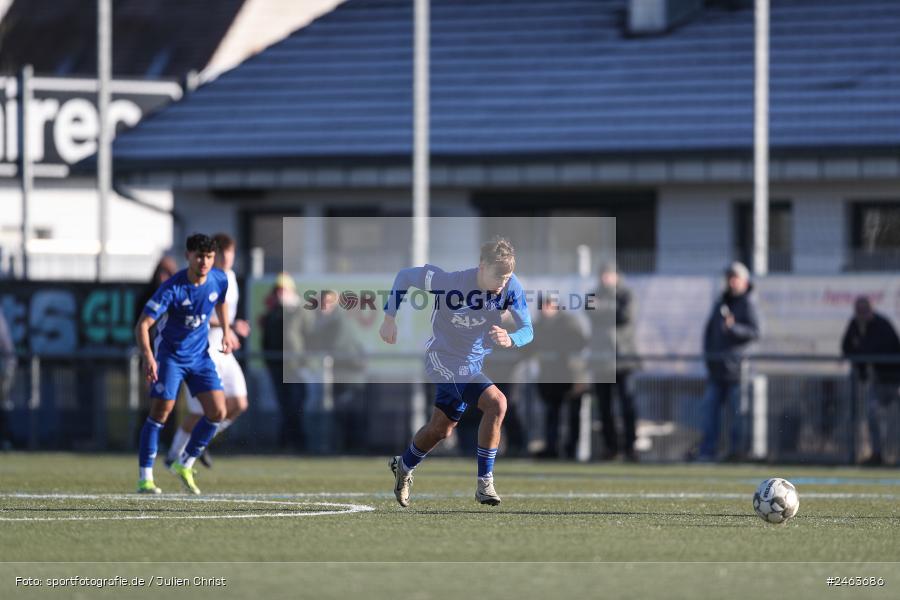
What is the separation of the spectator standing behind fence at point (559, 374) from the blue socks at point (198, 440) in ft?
24.6

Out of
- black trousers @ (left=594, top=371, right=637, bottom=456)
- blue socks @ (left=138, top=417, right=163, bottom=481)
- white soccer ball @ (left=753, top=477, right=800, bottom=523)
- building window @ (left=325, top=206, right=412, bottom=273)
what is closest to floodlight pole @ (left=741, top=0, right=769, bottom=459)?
black trousers @ (left=594, top=371, right=637, bottom=456)

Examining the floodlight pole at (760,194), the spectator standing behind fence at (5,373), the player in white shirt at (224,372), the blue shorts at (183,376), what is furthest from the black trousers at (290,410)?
the blue shorts at (183,376)

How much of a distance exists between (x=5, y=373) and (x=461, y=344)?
471 inches

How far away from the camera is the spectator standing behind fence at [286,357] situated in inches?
879

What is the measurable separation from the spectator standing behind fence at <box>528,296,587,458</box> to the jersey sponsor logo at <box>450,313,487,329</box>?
9.27 m

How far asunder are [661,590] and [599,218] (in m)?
20.1

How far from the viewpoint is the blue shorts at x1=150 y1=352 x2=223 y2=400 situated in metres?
14.2

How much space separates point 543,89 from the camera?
1143 inches

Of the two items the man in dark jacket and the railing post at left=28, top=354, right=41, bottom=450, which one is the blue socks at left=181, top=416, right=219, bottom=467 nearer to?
the man in dark jacket

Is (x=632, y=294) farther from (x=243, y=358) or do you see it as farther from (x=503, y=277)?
(x=503, y=277)

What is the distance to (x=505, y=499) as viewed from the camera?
13695mm

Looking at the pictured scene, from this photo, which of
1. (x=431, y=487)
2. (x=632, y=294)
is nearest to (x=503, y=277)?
(x=431, y=487)

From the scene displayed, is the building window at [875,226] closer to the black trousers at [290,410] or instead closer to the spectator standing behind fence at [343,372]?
the spectator standing behind fence at [343,372]

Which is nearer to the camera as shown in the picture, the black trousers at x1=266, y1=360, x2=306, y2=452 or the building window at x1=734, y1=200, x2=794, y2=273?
the black trousers at x1=266, y1=360, x2=306, y2=452
